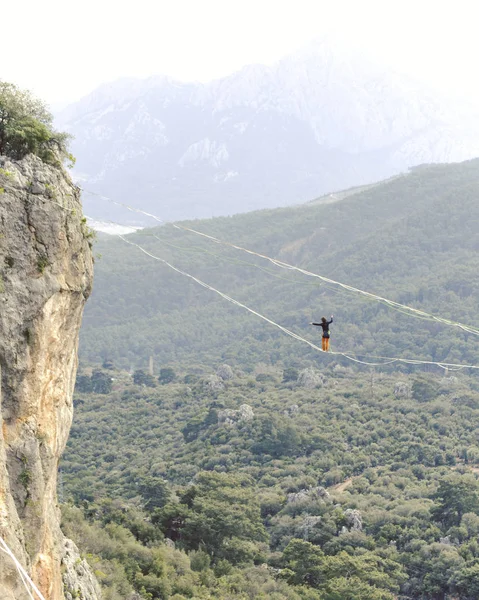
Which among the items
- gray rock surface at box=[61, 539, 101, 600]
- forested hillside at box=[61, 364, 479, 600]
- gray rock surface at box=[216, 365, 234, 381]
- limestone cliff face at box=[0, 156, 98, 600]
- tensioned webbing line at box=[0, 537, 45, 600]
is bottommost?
forested hillside at box=[61, 364, 479, 600]

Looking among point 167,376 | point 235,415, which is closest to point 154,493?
point 235,415

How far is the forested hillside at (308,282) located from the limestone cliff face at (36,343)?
76547mm

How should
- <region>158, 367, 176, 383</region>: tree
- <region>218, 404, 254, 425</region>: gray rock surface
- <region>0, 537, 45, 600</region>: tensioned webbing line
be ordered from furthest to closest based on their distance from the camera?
<region>158, 367, 176, 383</region>: tree
<region>218, 404, 254, 425</region>: gray rock surface
<region>0, 537, 45, 600</region>: tensioned webbing line

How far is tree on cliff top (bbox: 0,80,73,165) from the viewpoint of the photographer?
17.5 meters

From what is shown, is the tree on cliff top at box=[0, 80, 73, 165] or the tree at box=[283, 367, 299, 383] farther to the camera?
the tree at box=[283, 367, 299, 383]

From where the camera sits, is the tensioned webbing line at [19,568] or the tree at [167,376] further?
the tree at [167,376]

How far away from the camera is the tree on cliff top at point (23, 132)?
57.5 ft

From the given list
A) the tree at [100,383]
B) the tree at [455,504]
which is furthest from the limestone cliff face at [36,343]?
the tree at [100,383]

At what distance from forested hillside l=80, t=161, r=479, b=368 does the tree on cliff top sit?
76.0 m

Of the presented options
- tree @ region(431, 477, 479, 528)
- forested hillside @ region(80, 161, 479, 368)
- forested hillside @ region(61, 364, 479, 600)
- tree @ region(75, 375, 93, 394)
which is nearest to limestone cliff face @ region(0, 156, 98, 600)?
forested hillside @ region(61, 364, 479, 600)

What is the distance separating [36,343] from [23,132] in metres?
4.85

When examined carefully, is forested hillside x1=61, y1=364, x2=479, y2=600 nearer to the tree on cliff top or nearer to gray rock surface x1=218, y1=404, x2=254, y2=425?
gray rock surface x1=218, y1=404, x2=254, y2=425

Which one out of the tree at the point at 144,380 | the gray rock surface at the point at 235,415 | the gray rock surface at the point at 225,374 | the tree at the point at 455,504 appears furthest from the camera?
the tree at the point at 144,380

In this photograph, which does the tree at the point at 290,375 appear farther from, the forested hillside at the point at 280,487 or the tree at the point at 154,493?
the tree at the point at 154,493
